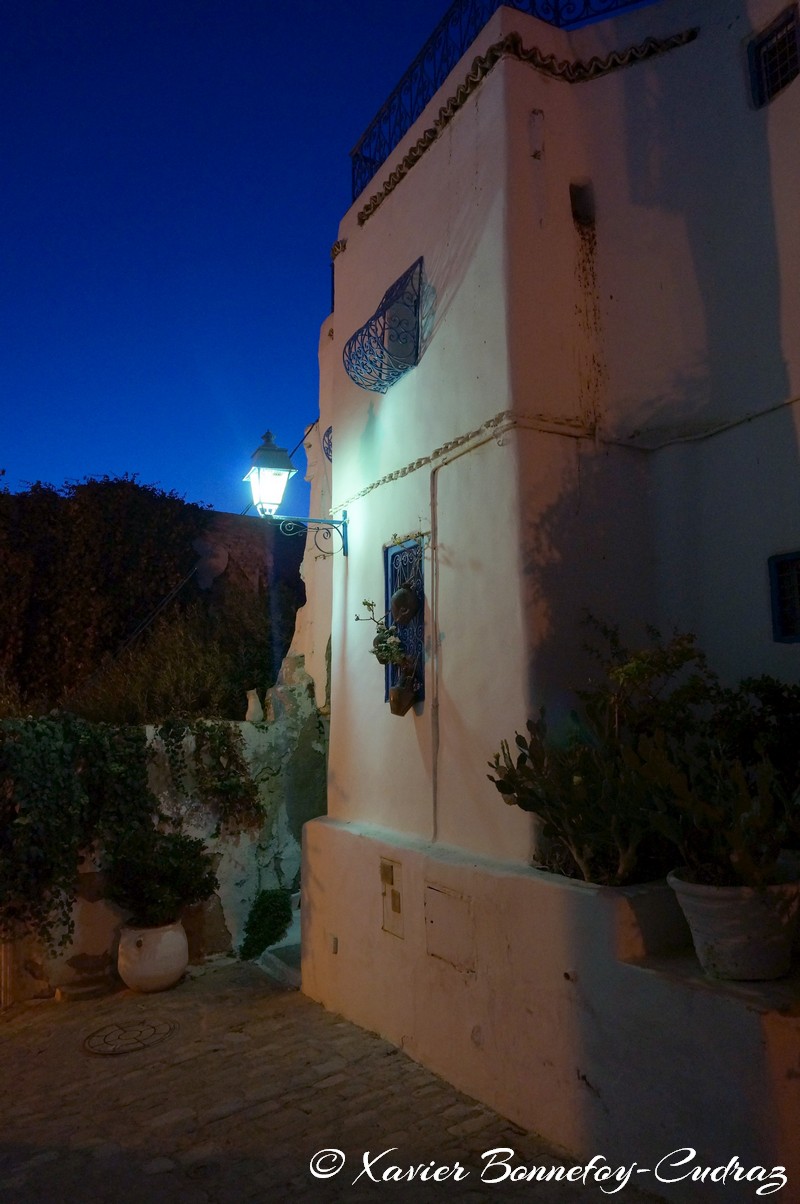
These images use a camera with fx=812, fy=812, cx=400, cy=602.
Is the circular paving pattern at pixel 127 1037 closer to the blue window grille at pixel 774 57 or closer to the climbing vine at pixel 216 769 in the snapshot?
the climbing vine at pixel 216 769

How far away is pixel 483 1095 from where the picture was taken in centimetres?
488

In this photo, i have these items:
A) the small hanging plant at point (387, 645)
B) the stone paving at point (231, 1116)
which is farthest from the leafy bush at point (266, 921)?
the small hanging plant at point (387, 645)

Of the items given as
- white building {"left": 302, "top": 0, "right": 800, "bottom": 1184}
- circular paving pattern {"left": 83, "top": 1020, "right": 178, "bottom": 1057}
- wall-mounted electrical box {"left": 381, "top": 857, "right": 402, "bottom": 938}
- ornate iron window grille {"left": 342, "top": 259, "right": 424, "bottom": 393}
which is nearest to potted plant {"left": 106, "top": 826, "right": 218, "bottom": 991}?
circular paving pattern {"left": 83, "top": 1020, "right": 178, "bottom": 1057}

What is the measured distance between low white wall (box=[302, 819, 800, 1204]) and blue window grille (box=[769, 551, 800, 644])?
191 cm

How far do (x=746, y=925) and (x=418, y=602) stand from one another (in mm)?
3469

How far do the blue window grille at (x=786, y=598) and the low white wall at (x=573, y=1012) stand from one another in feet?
6.27

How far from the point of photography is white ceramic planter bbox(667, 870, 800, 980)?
3469 millimetres

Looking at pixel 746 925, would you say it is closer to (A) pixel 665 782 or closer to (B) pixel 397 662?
(A) pixel 665 782

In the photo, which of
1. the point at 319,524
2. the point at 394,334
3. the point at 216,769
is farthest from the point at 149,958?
the point at 394,334

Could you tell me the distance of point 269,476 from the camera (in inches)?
285

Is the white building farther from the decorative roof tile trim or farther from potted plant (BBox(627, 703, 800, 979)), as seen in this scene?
potted plant (BBox(627, 703, 800, 979))

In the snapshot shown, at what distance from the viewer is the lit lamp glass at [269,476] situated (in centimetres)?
722

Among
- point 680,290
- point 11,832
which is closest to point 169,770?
point 11,832

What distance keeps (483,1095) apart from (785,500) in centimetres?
408
